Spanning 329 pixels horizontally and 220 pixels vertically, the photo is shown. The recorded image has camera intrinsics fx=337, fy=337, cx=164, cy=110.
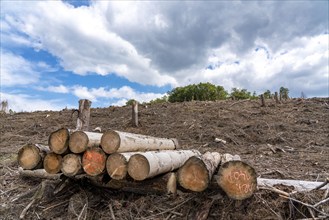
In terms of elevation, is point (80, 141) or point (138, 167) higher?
point (80, 141)

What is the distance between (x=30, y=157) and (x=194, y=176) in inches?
81.2

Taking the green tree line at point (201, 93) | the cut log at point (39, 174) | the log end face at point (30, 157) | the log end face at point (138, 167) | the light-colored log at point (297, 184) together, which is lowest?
the light-colored log at point (297, 184)

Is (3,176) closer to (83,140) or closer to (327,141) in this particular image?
(83,140)

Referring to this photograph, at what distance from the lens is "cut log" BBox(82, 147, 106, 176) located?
152 inches

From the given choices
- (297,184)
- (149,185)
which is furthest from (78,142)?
(297,184)

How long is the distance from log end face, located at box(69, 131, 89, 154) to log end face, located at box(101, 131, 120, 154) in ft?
0.70

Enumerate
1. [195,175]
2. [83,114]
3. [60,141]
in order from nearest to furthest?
[195,175] < [60,141] < [83,114]

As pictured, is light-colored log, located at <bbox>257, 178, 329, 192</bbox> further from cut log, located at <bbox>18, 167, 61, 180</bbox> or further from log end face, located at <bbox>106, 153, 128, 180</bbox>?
cut log, located at <bbox>18, 167, 61, 180</bbox>

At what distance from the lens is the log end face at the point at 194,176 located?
3.51 m

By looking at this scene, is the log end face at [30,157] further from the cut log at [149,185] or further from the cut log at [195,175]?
the cut log at [195,175]

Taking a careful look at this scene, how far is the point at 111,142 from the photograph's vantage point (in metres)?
3.87

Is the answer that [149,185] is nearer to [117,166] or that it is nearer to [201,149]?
[117,166]

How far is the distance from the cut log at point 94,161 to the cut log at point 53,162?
38 cm

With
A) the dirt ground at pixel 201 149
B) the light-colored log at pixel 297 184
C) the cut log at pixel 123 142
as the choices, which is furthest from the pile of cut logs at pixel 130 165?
the light-colored log at pixel 297 184
